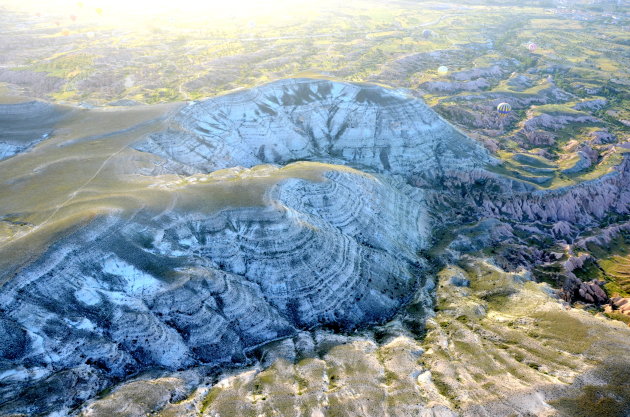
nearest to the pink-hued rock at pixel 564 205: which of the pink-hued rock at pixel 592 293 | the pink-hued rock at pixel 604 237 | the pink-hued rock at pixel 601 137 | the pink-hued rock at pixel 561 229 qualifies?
the pink-hued rock at pixel 561 229

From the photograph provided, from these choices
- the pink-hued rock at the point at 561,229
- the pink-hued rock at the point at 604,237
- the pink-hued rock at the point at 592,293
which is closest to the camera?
the pink-hued rock at the point at 592,293

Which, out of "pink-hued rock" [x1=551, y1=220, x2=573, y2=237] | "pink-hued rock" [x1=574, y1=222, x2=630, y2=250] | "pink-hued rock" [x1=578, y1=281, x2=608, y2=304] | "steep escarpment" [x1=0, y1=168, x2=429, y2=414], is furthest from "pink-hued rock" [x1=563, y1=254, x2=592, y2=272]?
"steep escarpment" [x1=0, y1=168, x2=429, y2=414]

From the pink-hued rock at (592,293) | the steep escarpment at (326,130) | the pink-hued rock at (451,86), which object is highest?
the steep escarpment at (326,130)

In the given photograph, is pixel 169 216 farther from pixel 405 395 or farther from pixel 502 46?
pixel 502 46

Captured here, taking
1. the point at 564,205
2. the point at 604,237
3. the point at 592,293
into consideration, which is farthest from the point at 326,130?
the point at 604,237

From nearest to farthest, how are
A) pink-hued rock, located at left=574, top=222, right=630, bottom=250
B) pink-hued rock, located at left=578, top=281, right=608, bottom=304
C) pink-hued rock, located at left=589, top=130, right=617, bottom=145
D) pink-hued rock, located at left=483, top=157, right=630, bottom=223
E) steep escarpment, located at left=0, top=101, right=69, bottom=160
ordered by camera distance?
1. pink-hued rock, located at left=578, top=281, right=608, bottom=304
2. steep escarpment, located at left=0, top=101, right=69, bottom=160
3. pink-hued rock, located at left=574, top=222, right=630, bottom=250
4. pink-hued rock, located at left=483, top=157, right=630, bottom=223
5. pink-hued rock, located at left=589, top=130, right=617, bottom=145

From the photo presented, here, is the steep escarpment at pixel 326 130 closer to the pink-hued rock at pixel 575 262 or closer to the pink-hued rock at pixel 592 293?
the pink-hued rock at pixel 575 262

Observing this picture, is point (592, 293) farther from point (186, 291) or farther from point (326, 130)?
point (186, 291)

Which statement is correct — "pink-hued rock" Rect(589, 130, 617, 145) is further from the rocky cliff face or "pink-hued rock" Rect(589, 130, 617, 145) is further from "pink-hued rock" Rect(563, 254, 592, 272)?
"pink-hued rock" Rect(563, 254, 592, 272)
